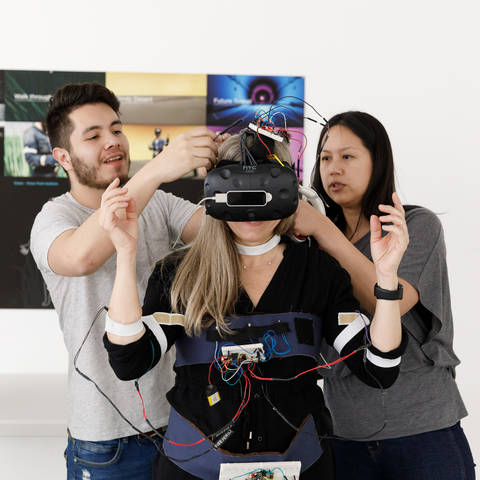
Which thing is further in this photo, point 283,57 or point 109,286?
point 283,57

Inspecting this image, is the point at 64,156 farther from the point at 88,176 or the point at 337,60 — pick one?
the point at 337,60

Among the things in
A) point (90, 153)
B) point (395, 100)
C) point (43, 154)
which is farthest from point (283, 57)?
point (90, 153)

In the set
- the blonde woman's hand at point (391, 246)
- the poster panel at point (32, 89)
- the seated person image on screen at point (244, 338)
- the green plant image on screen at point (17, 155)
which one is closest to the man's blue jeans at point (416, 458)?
the seated person image on screen at point (244, 338)

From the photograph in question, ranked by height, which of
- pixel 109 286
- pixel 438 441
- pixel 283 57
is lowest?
pixel 438 441

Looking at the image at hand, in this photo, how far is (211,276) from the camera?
4.15 feet

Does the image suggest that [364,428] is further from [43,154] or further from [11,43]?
[11,43]

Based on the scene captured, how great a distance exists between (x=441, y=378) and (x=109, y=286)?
92 centimetres

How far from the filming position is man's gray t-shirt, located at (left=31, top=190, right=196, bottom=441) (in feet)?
4.75

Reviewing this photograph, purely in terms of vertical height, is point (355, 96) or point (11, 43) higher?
point (11, 43)

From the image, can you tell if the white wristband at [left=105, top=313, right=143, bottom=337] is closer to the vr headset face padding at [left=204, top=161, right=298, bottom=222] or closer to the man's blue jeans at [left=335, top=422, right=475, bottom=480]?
the vr headset face padding at [left=204, top=161, right=298, bottom=222]

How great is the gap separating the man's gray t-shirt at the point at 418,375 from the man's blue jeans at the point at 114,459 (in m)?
0.52

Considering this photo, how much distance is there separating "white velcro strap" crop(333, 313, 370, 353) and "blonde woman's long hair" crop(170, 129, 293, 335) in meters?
0.25

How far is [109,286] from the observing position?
58.8 inches

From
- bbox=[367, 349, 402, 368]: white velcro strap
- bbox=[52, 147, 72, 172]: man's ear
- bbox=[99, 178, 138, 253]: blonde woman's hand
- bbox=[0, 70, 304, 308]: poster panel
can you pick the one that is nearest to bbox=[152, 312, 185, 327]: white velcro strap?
bbox=[99, 178, 138, 253]: blonde woman's hand
